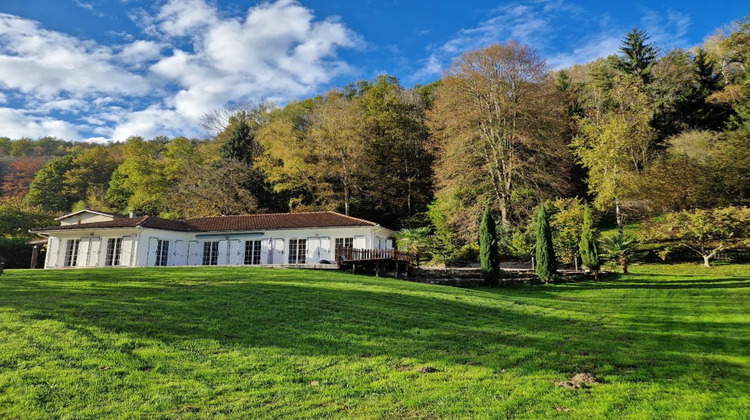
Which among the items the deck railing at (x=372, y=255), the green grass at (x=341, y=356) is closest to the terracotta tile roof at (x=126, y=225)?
the deck railing at (x=372, y=255)

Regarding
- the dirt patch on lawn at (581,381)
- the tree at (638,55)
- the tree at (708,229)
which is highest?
the tree at (638,55)

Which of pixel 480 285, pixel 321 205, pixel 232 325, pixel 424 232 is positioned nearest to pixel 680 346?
pixel 232 325

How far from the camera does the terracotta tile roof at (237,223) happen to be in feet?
82.5

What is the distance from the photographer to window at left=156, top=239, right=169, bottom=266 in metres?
25.5

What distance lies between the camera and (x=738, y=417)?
4.44m

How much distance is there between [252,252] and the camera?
26.5m

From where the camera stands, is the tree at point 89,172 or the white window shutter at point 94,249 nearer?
the white window shutter at point 94,249

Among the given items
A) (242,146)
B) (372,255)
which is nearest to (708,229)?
(372,255)

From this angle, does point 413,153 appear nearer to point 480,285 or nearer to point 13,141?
point 480,285

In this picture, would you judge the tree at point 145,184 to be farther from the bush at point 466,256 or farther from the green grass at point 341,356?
the green grass at point 341,356

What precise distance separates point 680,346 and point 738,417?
3.56m

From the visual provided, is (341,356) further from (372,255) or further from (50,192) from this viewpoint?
(50,192)

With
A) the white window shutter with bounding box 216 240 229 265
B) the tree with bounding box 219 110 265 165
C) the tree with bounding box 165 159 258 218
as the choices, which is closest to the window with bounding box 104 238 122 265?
the white window shutter with bounding box 216 240 229 265

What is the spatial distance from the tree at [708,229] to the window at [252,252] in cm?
2317
